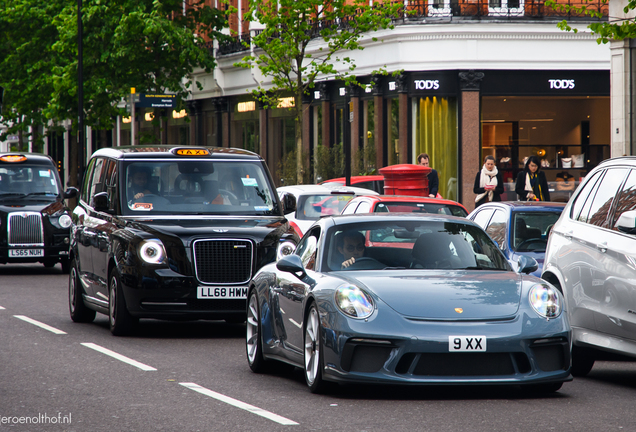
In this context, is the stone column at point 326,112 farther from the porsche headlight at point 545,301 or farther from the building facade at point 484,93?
the porsche headlight at point 545,301

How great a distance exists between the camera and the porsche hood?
8086 millimetres

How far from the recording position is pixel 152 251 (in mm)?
12352

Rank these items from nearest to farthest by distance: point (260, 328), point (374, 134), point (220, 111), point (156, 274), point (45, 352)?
point (260, 328) → point (45, 352) → point (156, 274) → point (374, 134) → point (220, 111)

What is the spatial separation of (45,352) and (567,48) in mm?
25346

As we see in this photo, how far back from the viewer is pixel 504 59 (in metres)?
33.3

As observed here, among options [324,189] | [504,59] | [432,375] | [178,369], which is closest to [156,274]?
[178,369]

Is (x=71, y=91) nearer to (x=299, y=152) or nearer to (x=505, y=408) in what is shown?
(x=299, y=152)

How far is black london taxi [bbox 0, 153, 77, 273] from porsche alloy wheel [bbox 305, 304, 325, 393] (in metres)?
12.9

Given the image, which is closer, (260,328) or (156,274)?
(260,328)

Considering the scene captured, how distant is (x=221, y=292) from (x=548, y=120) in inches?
914

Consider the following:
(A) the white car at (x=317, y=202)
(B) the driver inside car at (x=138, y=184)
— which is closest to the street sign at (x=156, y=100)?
(A) the white car at (x=317, y=202)

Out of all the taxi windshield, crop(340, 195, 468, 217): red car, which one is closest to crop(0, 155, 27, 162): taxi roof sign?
the taxi windshield

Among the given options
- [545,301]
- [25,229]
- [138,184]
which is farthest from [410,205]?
[25,229]

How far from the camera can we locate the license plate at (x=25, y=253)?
21.7 metres
